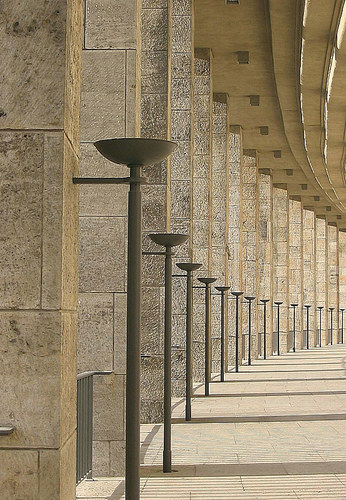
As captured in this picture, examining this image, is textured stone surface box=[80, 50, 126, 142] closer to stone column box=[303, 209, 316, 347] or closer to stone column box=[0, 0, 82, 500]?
stone column box=[0, 0, 82, 500]

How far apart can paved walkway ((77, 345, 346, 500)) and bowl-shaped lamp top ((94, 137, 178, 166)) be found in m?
3.47

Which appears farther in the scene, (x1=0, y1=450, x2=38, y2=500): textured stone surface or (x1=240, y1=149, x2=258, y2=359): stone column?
(x1=240, y1=149, x2=258, y2=359): stone column

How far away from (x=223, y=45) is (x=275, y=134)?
352 inches

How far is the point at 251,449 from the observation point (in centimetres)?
1063

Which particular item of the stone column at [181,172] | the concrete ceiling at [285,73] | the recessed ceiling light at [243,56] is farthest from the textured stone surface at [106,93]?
A: the recessed ceiling light at [243,56]

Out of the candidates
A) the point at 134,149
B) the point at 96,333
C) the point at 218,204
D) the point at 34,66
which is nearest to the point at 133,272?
the point at 134,149

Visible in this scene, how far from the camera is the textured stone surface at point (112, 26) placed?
28.6 feet

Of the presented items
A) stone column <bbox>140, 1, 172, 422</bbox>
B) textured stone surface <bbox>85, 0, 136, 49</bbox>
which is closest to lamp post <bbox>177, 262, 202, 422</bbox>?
stone column <bbox>140, 1, 172, 422</bbox>

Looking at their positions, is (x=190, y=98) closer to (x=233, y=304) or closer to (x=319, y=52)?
(x=319, y=52)

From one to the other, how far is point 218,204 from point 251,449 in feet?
44.3

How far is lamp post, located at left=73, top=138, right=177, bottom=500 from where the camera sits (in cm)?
527

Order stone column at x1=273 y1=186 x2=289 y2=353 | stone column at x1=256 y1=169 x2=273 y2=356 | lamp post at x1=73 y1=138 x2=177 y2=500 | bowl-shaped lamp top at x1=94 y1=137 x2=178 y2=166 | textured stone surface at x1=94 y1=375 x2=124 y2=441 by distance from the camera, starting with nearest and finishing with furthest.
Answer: lamp post at x1=73 y1=138 x2=177 y2=500 < bowl-shaped lamp top at x1=94 y1=137 x2=178 y2=166 < textured stone surface at x1=94 y1=375 x2=124 y2=441 < stone column at x1=256 y1=169 x2=273 y2=356 < stone column at x1=273 y1=186 x2=289 y2=353

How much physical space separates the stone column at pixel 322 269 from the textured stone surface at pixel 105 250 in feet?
123

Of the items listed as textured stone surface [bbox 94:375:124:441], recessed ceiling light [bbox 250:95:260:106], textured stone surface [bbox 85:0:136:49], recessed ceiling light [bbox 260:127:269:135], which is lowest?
textured stone surface [bbox 94:375:124:441]
